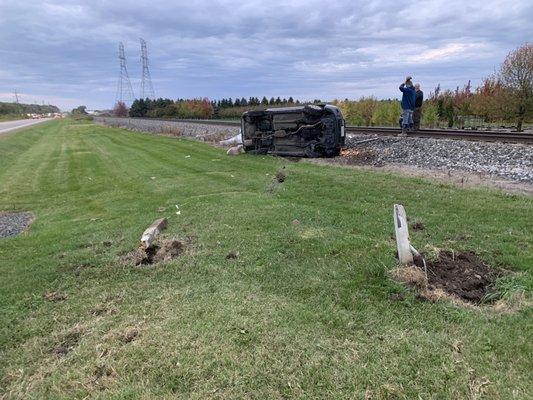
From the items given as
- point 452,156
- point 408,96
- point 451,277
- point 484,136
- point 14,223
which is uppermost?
point 408,96

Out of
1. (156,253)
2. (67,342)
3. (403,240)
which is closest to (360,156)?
(156,253)

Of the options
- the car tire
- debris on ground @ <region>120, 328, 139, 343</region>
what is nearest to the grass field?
debris on ground @ <region>120, 328, 139, 343</region>

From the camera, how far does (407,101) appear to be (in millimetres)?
15383

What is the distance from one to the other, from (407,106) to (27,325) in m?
14.2

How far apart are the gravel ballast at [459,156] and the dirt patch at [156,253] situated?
23.7ft

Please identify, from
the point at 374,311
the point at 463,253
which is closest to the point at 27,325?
the point at 374,311

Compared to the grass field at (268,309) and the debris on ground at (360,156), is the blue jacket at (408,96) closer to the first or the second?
the debris on ground at (360,156)

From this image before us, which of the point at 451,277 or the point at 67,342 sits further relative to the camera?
the point at 451,277

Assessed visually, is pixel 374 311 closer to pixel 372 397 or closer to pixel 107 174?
pixel 372 397

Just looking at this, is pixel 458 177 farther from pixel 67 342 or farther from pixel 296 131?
pixel 67 342

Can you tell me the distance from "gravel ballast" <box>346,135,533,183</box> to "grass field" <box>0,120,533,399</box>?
6.99 ft

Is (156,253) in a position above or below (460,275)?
below

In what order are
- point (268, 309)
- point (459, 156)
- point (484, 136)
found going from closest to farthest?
1. point (268, 309)
2. point (459, 156)
3. point (484, 136)

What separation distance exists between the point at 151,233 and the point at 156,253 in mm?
722
